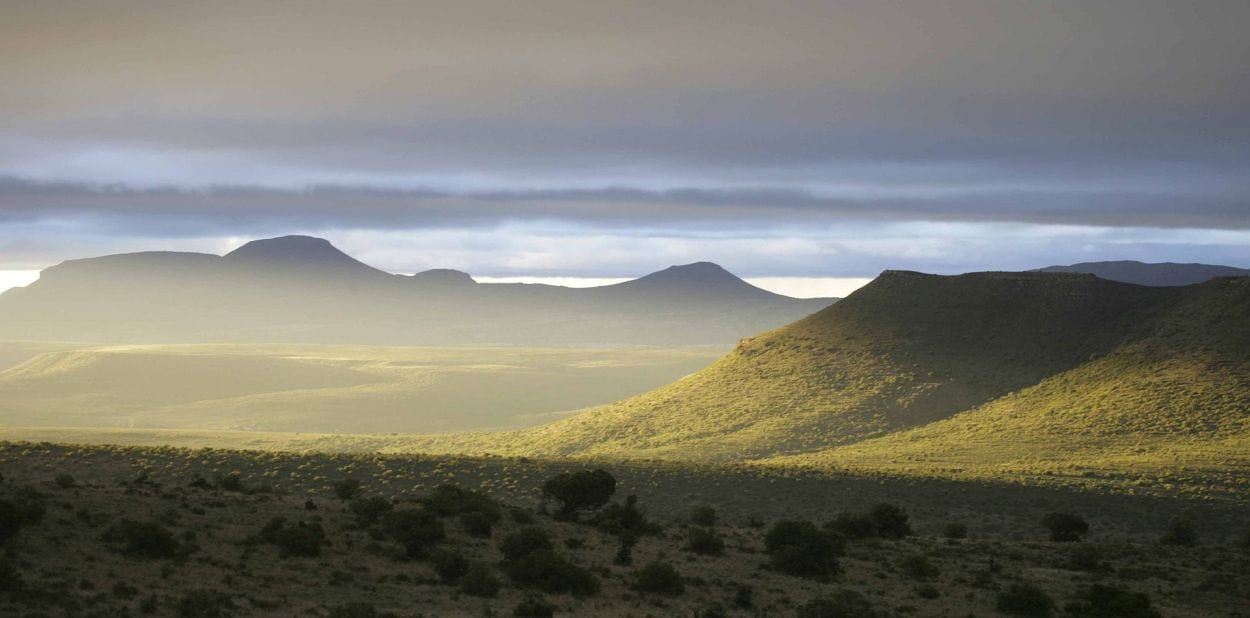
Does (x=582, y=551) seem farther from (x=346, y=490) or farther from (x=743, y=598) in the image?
(x=346, y=490)

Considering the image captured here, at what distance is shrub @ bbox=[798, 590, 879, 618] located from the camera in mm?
35156

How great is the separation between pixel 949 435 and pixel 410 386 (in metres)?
119

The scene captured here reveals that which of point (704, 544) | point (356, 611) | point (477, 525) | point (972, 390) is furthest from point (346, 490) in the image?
point (972, 390)

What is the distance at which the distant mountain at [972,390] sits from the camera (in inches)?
3295

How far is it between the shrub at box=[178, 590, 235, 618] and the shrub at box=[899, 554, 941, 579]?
2263cm

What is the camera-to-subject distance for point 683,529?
163 feet

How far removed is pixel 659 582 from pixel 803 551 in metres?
6.49

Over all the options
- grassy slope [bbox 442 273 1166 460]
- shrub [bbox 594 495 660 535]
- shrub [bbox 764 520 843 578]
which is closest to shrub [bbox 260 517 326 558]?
shrub [bbox 594 495 660 535]

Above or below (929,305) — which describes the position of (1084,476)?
below

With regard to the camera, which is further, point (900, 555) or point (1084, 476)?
point (1084, 476)

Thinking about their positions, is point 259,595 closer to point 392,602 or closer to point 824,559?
point 392,602

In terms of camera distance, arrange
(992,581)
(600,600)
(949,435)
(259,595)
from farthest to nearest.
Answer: (949,435) < (992,581) < (600,600) < (259,595)

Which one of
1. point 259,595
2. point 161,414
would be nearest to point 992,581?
point 259,595

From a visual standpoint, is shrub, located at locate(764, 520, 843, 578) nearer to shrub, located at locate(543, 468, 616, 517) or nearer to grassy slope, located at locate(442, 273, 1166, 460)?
shrub, located at locate(543, 468, 616, 517)
